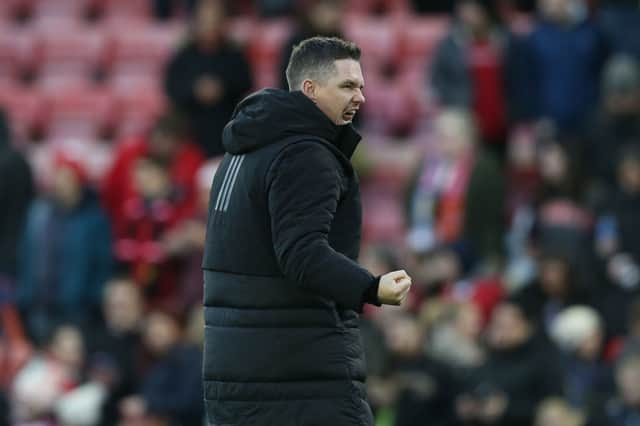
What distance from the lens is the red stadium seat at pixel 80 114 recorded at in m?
13.4

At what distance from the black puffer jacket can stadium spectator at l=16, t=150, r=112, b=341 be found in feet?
19.6

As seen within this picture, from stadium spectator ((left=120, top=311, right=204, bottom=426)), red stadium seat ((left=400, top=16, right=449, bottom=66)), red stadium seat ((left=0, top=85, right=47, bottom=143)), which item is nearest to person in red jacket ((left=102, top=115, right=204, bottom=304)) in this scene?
stadium spectator ((left=120, top=311, right=204, bottom=426))

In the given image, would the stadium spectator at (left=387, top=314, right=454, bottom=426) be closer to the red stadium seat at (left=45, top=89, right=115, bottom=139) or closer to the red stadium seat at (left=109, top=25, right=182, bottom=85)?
the red stadium seat at (left=45, top=89, right=115, bottom=139)

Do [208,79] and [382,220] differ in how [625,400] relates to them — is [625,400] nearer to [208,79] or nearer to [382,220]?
[382,220]

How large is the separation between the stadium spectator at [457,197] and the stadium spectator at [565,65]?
2.20 ft

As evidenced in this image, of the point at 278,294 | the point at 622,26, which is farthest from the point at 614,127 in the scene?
the point at 278,294

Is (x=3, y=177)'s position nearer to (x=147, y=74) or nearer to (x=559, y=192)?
(x=147, y=74)

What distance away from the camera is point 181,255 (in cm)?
1131

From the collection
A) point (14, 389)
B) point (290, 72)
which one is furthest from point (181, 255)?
point (290, 72)

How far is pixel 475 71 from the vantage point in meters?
11.9

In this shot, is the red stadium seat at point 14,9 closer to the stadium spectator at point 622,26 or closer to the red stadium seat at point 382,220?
the red stadium seat at point 382,220

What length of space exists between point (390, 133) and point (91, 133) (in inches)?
90.7

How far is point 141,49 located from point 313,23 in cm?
219

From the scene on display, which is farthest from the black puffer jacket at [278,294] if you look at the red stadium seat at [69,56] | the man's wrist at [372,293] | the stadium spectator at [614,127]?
the red stadium seat at [69,56]
